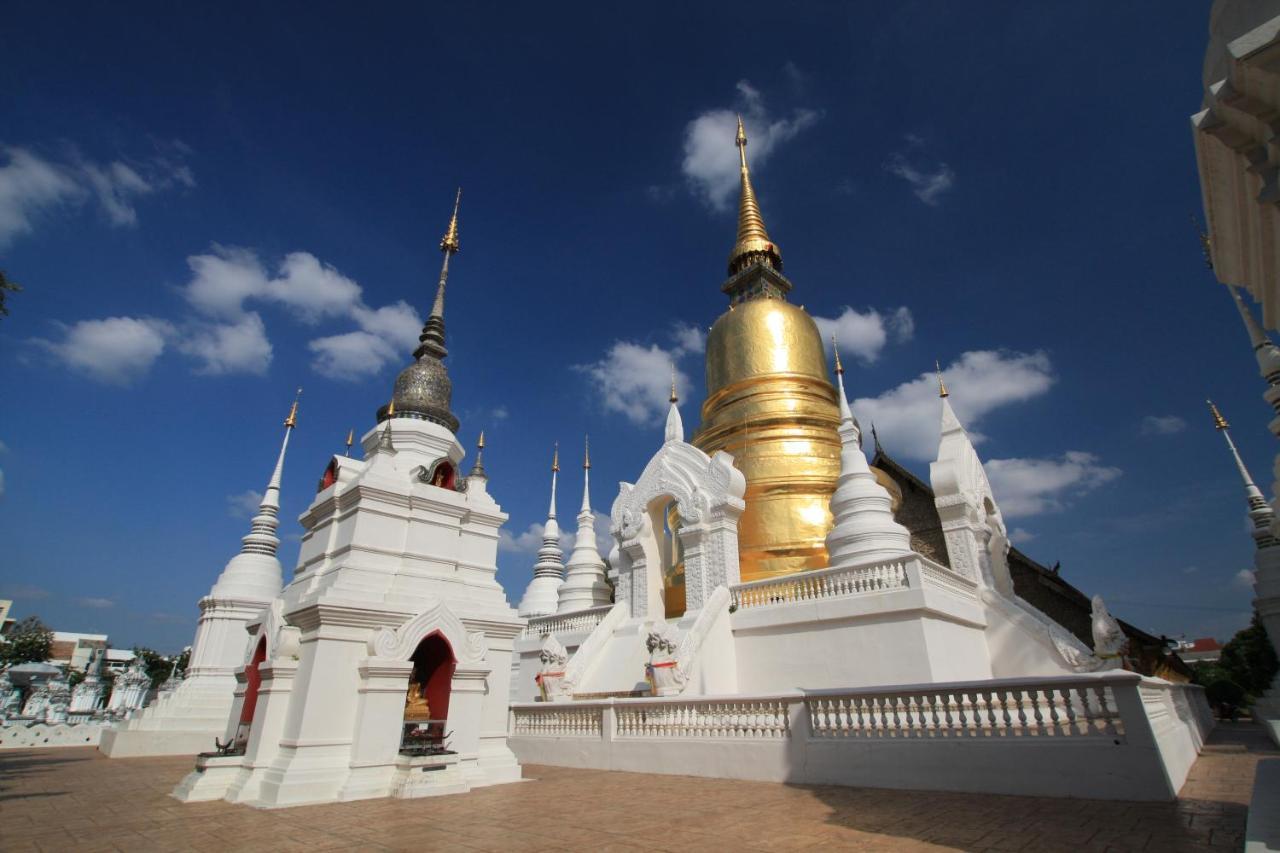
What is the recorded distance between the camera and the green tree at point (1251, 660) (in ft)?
83.3

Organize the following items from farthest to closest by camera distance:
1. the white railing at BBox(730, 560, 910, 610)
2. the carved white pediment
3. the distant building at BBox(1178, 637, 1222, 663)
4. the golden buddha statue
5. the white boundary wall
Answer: the distant building at BBox(1178, 637, 1222, 663), the white railing at BBox(730, 560, 910, 610), the golden buddha statue, the carved white pediment, the white boundary wall

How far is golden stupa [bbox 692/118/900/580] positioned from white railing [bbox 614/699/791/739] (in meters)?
7.00

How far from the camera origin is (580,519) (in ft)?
72.4

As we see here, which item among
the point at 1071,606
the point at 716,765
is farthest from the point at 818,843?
the point at 1071,606

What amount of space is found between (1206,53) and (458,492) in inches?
341

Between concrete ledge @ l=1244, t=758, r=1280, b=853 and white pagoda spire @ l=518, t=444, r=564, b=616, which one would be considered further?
white pagoda spire @ l=518, t=444, r=564, b=616

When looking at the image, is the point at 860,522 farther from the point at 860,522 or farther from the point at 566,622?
the point at 566,622

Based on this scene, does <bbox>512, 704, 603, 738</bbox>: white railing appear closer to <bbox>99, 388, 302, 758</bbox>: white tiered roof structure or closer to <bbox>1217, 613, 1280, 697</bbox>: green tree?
<bbox>99, 388, 302, 758</bbox>: white tiered roof structure

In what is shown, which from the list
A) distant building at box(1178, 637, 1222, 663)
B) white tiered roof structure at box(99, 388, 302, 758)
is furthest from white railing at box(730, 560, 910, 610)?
distant building at box(1178, 637, 1222, 663)

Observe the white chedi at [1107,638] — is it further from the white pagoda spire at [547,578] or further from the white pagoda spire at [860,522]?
the white pagoda spire at [547,578]

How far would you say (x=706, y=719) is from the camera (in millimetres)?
8711

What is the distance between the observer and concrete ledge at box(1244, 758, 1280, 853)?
276cm

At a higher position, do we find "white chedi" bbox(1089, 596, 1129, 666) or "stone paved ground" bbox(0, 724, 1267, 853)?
"white chedi" bbox(1089, 596, 1129, 666)

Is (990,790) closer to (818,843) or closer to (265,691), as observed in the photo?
(818,843)
